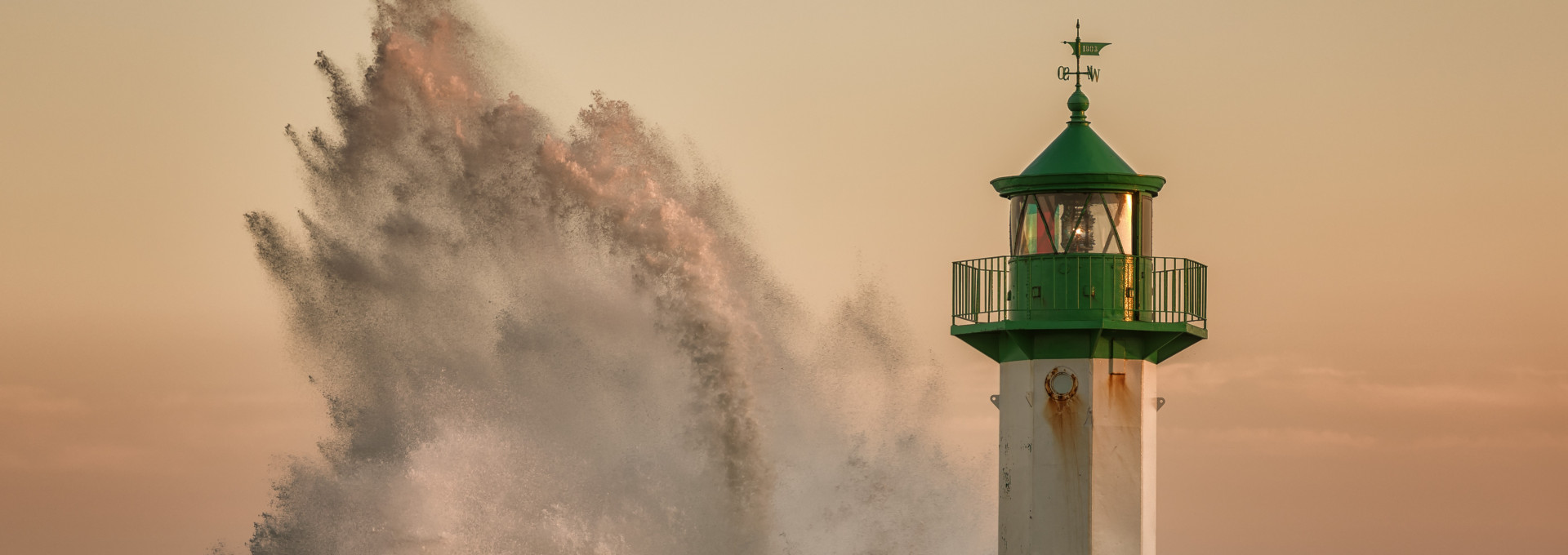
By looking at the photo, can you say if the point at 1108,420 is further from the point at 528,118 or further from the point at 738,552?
the point at 528,118

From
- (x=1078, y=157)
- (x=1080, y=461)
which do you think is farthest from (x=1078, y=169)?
(x=1080, y=461)

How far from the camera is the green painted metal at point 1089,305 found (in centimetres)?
3005

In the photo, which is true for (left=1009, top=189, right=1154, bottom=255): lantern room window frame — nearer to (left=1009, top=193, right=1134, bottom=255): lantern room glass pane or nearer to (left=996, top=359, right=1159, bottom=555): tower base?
(left=1009, top=193, right=1134, bottom=255): lantern room glass pane

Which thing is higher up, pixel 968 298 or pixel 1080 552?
pixel 968 298

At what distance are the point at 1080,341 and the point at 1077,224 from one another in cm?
156

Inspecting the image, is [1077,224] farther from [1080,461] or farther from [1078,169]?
[1080,461]

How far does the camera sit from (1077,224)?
3053cm

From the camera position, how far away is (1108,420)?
30.2 metres

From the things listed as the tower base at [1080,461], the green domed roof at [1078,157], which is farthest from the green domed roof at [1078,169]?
the tower base at [1080,461]

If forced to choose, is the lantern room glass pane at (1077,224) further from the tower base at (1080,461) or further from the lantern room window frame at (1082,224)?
the tower base at (1080,461)

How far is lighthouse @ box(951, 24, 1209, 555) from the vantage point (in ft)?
98.7

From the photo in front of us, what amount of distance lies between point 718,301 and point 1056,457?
1622 cm

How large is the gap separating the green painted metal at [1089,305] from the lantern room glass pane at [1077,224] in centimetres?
28

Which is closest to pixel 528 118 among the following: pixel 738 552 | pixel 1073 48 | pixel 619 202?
pixel 619 202
